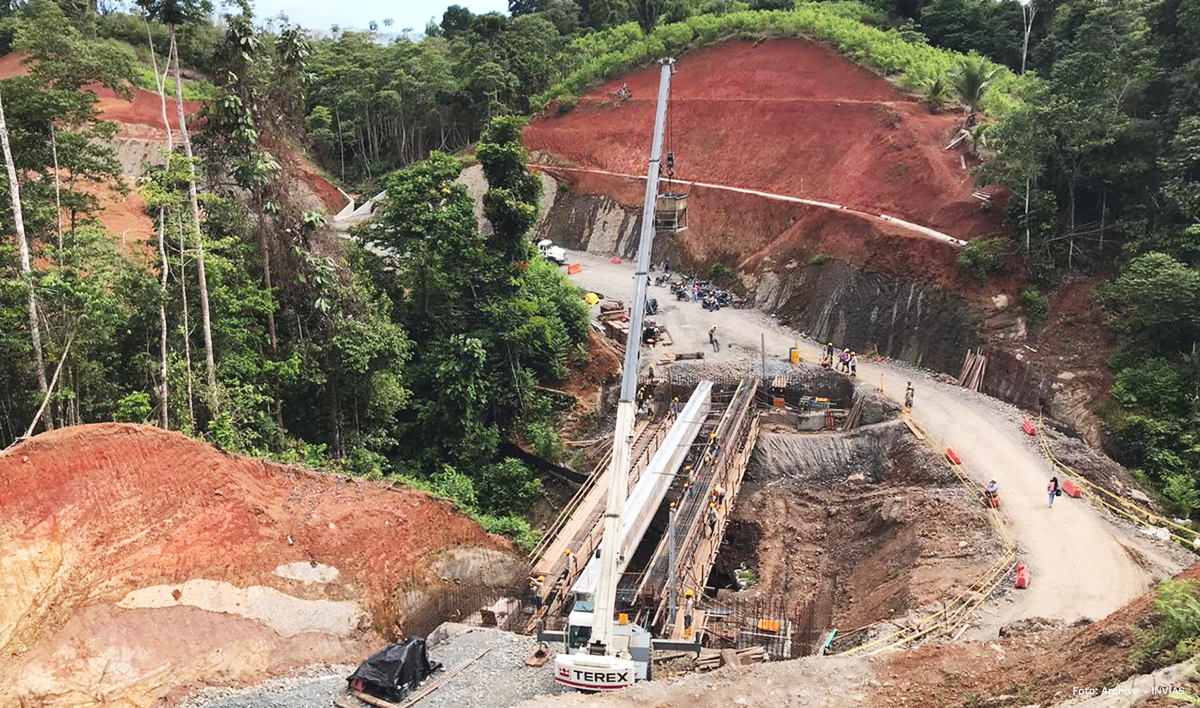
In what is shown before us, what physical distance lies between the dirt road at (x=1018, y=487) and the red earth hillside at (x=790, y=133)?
915cm

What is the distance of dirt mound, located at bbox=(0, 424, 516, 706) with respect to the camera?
53.1 ft

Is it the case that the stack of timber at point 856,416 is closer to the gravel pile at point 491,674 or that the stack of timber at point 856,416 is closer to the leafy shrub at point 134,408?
the gravel pile at point 491,674

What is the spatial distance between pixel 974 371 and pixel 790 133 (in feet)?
77.8

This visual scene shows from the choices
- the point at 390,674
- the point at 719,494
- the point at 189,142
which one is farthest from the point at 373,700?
the point at 189,142

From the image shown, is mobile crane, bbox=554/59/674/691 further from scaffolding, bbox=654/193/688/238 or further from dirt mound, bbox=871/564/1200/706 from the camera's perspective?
dirt mound, bbox=871/564/1200/706

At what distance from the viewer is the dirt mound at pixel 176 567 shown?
16.2 metres

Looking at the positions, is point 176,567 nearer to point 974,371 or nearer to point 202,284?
point 202,284

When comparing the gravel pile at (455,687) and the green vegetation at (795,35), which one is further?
the green vegetation at (795,35)

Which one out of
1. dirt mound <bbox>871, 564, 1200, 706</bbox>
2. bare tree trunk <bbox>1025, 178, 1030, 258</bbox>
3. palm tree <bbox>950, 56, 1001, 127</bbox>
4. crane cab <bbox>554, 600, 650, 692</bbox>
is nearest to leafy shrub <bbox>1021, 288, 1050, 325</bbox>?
bare tree trunk <bbox>1025, 178, 1030, 258</bbox>

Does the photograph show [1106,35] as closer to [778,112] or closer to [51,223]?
[778,112]

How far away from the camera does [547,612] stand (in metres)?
20.4

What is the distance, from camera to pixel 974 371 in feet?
106

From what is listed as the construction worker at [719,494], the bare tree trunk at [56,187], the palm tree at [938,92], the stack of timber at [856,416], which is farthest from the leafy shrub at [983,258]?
the bare tree trunk at [56,187]

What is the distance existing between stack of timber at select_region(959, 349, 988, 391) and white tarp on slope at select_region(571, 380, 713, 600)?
10.6m
